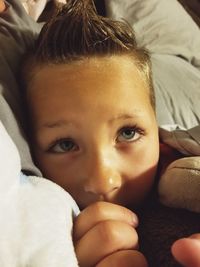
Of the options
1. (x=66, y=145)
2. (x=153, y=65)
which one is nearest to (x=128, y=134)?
(x=66, y=145)

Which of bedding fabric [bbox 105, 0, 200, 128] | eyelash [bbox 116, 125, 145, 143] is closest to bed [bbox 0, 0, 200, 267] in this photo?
bedding fabric [bbox 105, 0, 200, 128]

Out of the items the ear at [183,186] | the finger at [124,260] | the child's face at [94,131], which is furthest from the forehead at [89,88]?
the finger at [124,260]

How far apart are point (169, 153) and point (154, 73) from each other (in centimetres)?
40

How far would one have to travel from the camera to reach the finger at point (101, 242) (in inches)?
22.5

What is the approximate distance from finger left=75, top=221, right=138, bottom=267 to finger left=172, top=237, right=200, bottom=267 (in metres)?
0.09

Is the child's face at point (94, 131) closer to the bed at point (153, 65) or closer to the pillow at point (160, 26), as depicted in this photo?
the bed at point (153, 65)

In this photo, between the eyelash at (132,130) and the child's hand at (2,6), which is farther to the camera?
the child's hand at (2,6)

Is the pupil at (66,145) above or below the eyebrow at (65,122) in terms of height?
below

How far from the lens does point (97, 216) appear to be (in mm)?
625

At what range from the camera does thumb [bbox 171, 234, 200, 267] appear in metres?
0.51

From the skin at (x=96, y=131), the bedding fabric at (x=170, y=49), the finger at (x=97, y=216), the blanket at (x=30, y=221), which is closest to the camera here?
the blanket at (x=30, y=221)

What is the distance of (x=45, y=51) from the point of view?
844mm

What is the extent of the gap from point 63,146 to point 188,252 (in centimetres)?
33

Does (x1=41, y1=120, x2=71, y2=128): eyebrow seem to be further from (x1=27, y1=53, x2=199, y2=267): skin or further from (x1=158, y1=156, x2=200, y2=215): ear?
(x1=158, y1=156, x2=200, y2=215): ear
